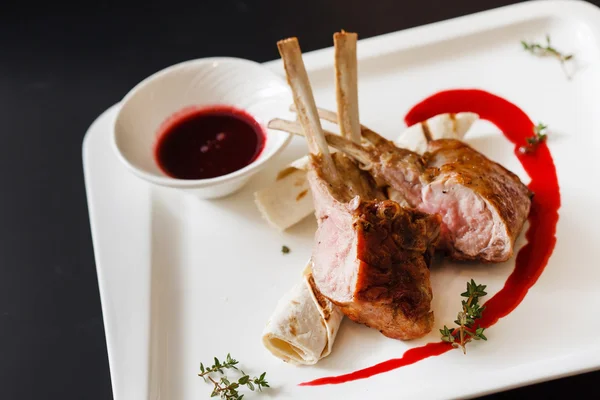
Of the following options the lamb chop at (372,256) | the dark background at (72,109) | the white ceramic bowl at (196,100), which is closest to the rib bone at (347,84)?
the lamb chop at (372,256)

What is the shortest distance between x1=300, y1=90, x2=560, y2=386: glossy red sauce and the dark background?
15.9 inches

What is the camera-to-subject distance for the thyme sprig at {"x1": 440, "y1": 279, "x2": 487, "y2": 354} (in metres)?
2.80

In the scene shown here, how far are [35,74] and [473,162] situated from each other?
3.90m

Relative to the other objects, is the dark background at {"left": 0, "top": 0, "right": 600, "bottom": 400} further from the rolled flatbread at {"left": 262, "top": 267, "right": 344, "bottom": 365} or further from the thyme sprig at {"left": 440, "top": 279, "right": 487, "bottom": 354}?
the rolled flatbread at {"left": 262, "top": 267, "right": 344, "bottom": 365}

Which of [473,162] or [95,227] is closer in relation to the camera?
[473,162]

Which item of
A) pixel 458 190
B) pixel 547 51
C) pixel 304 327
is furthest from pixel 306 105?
pixel 547 51

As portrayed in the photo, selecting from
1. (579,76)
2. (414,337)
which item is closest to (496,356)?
(414,337)

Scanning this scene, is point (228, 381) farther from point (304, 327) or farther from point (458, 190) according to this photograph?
point (458, 190)

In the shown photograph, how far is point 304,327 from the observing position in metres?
2.94

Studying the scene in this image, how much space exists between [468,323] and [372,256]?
22.3 inches

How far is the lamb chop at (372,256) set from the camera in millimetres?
2691

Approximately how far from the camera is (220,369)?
299 centimetres

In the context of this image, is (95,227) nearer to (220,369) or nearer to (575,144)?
(220,369)

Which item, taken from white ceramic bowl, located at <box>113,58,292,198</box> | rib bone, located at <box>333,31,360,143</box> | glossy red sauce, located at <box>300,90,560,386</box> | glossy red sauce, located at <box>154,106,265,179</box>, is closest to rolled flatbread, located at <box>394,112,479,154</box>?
glossy red sauce, located at <box>300,90,560,386</box>
